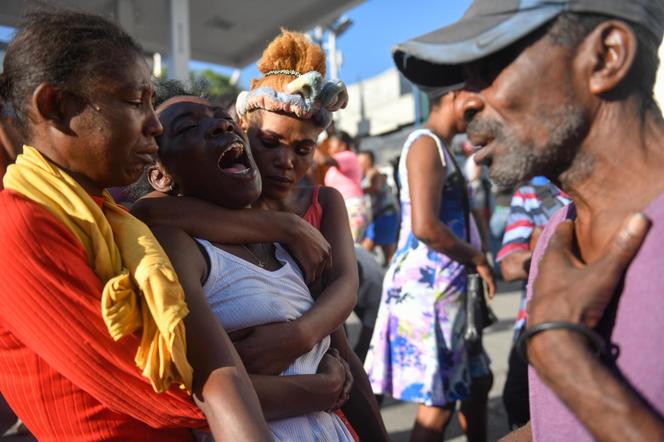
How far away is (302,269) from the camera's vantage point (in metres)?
1.65

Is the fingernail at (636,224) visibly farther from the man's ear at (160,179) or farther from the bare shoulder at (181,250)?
the man's ear at (160,179)

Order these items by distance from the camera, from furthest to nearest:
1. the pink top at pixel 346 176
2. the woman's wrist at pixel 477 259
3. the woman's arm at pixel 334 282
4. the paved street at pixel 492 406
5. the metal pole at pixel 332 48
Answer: the metal pole at pixel 332 48, the pink top at pixel 346 176, the paved street at pixel 492 406, the woman's wrist at pixel 477 259, the woman's arm at pixel 334 282

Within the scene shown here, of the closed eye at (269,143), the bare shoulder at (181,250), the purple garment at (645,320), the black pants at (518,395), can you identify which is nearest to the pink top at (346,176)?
the black pants at (518,395)

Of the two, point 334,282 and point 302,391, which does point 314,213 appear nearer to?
point 334,282

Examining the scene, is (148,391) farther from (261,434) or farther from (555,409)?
(555,409)

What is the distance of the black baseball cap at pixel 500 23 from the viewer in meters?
1.00

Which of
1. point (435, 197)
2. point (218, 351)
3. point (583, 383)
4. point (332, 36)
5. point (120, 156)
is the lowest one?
point (332, 36)

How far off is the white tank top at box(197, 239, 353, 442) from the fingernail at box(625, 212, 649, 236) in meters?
0.81

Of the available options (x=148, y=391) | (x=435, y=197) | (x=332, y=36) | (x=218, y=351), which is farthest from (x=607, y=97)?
(x=332, y=36)

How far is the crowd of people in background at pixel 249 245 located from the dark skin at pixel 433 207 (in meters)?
1.13

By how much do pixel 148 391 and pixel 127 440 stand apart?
0.14 meters

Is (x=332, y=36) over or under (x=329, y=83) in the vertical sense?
under

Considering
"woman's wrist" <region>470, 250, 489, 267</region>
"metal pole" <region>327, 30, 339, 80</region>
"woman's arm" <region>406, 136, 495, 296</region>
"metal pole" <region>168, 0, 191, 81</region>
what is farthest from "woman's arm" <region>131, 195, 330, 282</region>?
"metal pole" <region>327, 30, 339, 80</region>

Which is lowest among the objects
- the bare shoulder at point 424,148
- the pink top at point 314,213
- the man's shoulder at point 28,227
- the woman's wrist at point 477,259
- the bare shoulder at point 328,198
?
the woman's wrist at point 477,259
